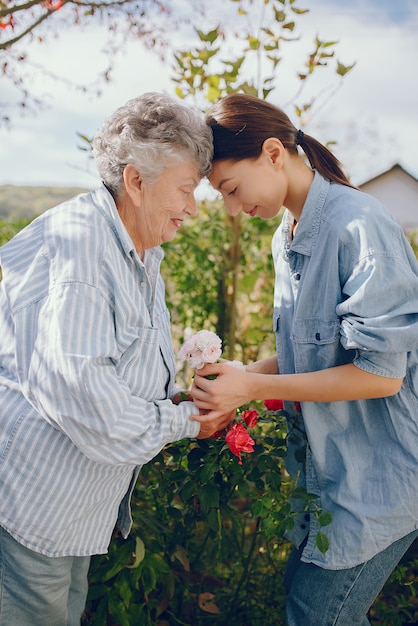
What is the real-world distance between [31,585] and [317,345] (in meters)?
1.08

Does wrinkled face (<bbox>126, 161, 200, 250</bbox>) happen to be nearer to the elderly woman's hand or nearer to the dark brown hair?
the dark brown hair

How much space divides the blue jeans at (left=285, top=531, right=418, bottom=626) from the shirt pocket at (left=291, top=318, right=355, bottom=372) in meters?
0.60

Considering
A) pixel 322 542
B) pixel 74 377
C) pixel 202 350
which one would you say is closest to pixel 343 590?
pixel 322 542

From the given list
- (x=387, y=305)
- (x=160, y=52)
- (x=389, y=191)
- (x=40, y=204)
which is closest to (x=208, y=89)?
(x=160, y=52)

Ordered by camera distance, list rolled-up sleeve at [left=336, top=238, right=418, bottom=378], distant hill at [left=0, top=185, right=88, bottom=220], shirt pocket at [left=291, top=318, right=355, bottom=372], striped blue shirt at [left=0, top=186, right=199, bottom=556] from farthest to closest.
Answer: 1. distant hill at [left=0, top=185, right=88, bottom=220]
2. shirt pocket at [left=291, top=318, right=355, bottom=372]
3. rolled-up sleeve at [left=336, top=238, right=418, bottom=378]
4. striped blue shirt at [left=0, top=186, right=199, bottom=556]

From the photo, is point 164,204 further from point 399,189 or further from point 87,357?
point 399,189

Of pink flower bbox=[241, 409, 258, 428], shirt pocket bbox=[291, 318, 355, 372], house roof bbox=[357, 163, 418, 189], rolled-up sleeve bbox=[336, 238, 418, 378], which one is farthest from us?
house roof bbox=[357, 163, 418, 189]

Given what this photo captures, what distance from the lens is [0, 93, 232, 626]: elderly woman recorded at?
1610 millimetres

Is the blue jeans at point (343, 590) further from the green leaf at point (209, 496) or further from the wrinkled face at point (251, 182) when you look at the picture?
the wrinkled face at point (251, 182)


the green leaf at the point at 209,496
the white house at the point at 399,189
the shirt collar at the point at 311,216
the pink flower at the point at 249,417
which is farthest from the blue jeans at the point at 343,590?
the white house at the point at 399,189

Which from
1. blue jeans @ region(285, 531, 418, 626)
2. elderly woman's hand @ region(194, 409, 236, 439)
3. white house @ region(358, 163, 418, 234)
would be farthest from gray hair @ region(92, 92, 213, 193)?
white house @ region(358, 163, 418, 234)

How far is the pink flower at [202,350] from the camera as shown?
1.94m

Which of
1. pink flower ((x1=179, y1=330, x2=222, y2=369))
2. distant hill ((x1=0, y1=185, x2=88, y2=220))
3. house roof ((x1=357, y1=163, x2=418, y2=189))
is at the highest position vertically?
pink flower ((x1=179, y1=330, x2=222, y2=369))

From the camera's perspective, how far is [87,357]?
1.57 metres
